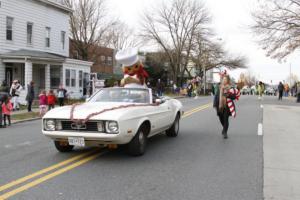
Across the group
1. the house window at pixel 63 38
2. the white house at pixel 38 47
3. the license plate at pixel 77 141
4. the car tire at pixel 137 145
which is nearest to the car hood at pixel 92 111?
the license plate at pixel 77 141

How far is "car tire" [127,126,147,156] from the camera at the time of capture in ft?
24.0

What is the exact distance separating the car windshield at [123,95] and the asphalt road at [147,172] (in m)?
1.16

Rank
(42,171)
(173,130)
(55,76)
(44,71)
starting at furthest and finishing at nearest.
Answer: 1. (55,76)
2. (44,71)
3. (173,130)
4. (42,171)

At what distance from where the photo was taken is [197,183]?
571cm

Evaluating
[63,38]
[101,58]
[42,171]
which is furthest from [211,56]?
[42,171]

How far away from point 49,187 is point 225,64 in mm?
67745

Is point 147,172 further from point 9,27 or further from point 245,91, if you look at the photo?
point 245,91

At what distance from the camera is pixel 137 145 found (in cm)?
735

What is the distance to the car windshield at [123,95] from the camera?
8.55 meters

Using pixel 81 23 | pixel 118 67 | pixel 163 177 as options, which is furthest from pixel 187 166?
pixel 118 67

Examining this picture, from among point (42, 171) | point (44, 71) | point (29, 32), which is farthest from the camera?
point (44, 71)

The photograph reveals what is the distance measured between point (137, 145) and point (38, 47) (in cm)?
2220

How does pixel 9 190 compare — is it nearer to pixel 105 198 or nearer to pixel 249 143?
pixel 105 198

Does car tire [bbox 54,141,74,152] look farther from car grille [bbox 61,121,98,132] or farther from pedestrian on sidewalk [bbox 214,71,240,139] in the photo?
pedestrian on sidewalk [bbox 214,71,240,139]
